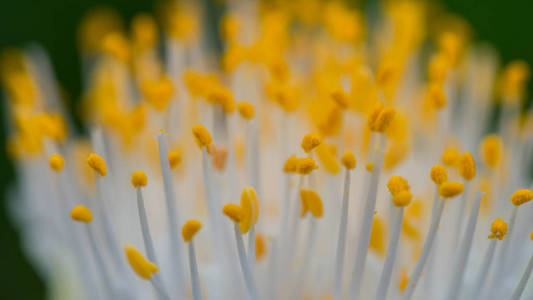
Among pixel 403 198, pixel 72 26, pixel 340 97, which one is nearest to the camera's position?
pixel 403 198

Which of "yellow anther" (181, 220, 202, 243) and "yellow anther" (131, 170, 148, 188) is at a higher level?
"yellow anther" (131, 170, 148, 188)

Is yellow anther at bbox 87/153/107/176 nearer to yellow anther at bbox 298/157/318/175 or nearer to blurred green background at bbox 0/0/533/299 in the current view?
yellow anther at bbox 298/157/318/175

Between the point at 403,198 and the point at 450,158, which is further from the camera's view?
the point at 450,158

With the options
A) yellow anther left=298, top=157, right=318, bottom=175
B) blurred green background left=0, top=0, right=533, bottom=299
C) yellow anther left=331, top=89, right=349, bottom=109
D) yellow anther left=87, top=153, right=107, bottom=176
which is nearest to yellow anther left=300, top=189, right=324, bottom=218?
yellow anther left=298, top=157, right=318, bottom=175

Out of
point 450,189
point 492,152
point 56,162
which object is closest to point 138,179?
point 56,162

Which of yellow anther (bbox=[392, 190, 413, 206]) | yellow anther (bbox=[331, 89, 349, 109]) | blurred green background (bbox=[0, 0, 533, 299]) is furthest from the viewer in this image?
blurred green background (bbox=[0, 0, 533, 299])

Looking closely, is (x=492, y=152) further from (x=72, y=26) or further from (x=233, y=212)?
(x=72, y=26)

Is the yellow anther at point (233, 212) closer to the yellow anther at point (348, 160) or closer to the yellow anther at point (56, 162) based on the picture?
the yellow anther at point (348, 160)
